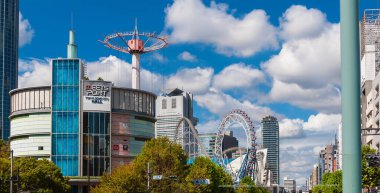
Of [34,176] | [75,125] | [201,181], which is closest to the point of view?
[34,176]

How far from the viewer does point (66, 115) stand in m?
136

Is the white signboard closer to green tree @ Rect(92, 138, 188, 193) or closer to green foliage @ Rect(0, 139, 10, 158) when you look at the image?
green foliage @ Rect(0, 139, 10, 158)

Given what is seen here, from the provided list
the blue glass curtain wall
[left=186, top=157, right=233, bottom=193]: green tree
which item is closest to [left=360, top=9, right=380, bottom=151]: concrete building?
[left=186, top=157, right=233, bottom=193]: green tree

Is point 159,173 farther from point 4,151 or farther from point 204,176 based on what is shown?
point 4,151

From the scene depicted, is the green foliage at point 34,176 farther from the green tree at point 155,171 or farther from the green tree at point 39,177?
the green tree at point 155,171

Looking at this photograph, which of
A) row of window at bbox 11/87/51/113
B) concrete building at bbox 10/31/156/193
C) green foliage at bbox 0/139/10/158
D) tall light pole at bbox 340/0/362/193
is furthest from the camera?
row of window at bbox 11/87/51/113

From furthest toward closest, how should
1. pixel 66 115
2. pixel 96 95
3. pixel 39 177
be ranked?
pixel 96 95, pixel 66 115, pixel 39 177

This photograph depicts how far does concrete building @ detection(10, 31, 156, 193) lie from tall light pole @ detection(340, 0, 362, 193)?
421 feet

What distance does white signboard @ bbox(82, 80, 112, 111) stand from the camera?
444 ft

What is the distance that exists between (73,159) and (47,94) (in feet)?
49.9

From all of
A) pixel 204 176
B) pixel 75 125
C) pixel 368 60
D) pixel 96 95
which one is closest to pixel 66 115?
pixel 75 125

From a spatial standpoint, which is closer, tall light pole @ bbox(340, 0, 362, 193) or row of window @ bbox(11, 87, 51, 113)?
tall light pole @ bbox(340, 0, 362, 193)

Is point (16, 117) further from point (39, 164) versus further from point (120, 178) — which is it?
point (120, 178)

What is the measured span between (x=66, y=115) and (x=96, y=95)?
7664 mm
